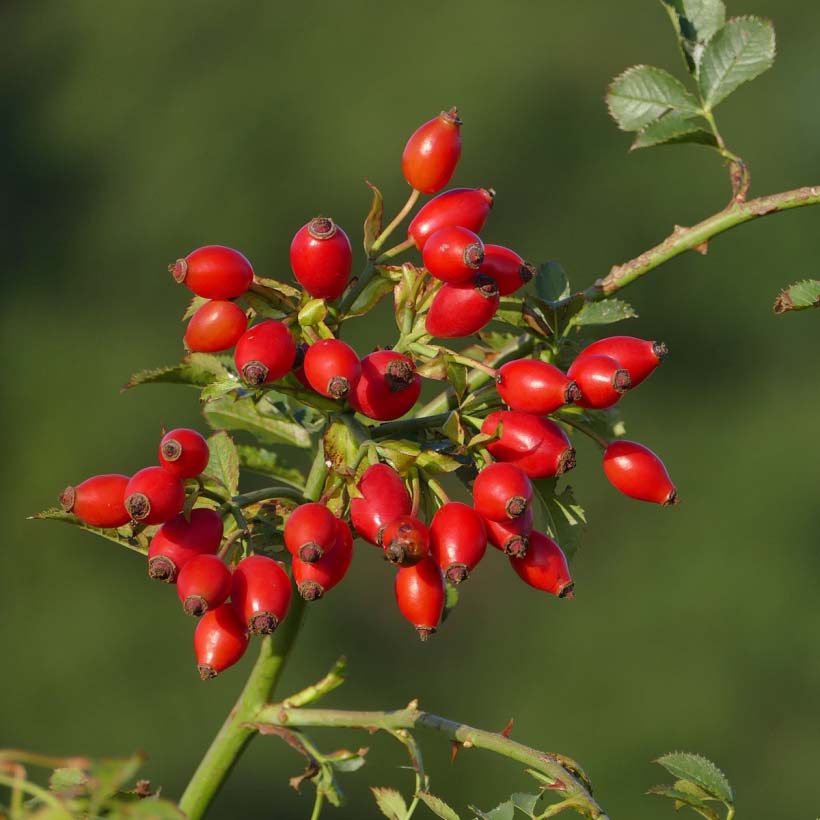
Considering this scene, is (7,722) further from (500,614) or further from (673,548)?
(673,548)

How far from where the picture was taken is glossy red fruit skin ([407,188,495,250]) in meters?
1.26

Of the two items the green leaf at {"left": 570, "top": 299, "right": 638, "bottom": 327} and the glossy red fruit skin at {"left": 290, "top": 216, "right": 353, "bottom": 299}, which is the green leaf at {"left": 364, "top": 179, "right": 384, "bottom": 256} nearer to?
the glossy red fruit skin at {"left": 290, "top": 216, "right": 353, "bottom": 299}

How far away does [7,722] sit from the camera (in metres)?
5.20

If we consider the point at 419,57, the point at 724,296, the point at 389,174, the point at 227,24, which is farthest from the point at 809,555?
the point at 227,24

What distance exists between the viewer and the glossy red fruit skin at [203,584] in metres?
1.11

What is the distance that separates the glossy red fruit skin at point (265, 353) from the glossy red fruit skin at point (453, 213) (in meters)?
0.19

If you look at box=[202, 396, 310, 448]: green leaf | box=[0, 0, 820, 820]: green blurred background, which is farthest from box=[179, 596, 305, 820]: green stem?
box=[0, 0, 820, 820]: green blurred background

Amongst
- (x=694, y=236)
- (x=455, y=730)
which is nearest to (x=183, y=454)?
(x=455, y=730)

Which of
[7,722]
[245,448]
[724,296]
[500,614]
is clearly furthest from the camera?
[724,296]

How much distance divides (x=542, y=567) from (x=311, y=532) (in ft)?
0.84

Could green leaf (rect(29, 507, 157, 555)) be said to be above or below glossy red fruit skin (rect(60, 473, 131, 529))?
below

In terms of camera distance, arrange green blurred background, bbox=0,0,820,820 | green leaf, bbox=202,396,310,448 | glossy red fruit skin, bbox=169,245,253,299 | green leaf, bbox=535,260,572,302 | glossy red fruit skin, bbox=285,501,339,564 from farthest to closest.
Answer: green blurred background, bbox=0,0,820,820 < green leaf, bbox=202,396,310,448 < green leaf, bbox=535,260,572,302 < glossy red fruit skin, bbox=169,245,253,299 < glossy red fruit skin, bbox=285,501,339,564

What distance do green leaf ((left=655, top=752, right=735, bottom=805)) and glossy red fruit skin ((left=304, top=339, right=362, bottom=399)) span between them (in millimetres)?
464

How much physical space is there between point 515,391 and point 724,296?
5500mm
